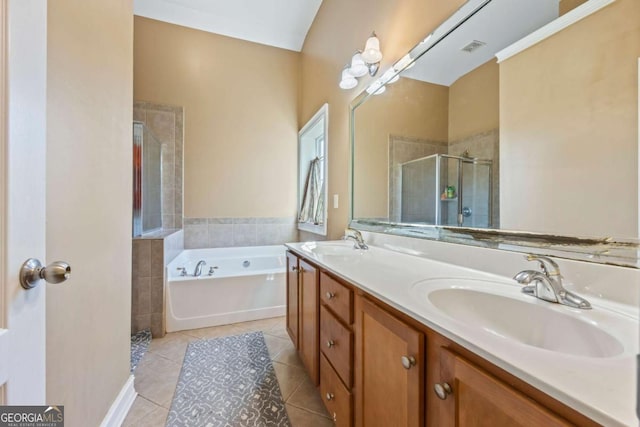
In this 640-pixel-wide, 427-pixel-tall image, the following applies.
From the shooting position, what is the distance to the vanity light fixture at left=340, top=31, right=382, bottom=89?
1.62 m

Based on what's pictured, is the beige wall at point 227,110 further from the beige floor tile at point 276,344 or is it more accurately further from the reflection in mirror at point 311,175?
the beige floor tile at point 276,344

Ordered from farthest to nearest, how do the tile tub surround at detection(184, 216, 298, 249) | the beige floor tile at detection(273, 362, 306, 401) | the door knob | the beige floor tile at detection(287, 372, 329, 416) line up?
the tile tub surround at detection(184, 216, 298, 249), the beige floor tile at detection(273, 362, 306, 401), the beige floor tile at detection(287, 372, 329, 416), the door knob

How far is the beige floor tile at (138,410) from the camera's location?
4.25 ft

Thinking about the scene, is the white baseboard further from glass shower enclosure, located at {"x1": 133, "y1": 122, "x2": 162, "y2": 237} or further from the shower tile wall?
the shower tile wall

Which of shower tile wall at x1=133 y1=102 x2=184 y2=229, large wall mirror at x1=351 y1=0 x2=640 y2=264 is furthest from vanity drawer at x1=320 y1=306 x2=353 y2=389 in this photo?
shower tile wall at x1=133 y1=102 x2=184 y2=229

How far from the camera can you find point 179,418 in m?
1.32

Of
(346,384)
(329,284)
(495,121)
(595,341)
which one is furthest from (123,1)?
(595,341)

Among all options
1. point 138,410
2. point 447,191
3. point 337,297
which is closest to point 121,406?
point 138,410

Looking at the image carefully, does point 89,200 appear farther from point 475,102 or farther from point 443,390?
point 475,102

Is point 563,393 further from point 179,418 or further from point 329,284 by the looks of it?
point 179,418

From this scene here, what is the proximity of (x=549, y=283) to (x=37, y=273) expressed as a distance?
3.99 feet

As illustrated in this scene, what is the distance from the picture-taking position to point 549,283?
2.26ft

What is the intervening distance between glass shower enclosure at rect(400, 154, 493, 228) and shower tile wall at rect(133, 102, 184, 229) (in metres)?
2.58

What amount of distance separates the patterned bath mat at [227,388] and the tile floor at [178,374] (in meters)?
0.05
